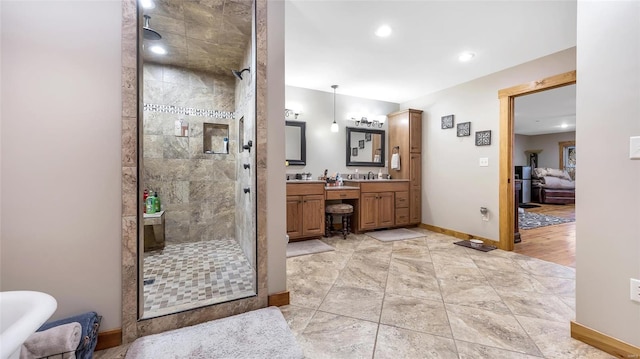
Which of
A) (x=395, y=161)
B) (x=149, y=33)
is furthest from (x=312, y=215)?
(x=149, y=33)

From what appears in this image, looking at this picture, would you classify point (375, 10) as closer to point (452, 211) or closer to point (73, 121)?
point (73, 121)

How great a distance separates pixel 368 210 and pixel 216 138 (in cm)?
261

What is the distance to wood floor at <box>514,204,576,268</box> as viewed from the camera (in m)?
2.95

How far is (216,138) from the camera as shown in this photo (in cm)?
367

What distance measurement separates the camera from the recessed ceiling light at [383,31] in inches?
96.7

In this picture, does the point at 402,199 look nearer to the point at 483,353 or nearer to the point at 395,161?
the point at 395,161

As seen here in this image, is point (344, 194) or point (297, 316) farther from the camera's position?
point (344, 194)

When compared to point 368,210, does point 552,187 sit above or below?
above

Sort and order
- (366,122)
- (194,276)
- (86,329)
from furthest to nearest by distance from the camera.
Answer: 1. (366,122)
2. (194,276)
3. (86,329)

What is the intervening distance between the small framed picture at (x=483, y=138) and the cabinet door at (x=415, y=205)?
1.30 meters

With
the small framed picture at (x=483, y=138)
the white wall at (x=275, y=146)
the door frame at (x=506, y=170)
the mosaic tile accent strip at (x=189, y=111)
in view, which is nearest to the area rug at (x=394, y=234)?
the door frame at (x=506, y=170)

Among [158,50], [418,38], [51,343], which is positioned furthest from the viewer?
[158,50]

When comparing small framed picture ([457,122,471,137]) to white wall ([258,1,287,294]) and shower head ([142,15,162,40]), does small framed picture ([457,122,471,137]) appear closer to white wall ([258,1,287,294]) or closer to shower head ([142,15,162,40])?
white wall ([258,1,287,294])

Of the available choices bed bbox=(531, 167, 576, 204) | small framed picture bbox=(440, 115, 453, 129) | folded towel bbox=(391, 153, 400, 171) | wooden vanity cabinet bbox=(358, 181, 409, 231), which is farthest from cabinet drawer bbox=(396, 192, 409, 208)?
bed bbox=(531, 167, 576, 204)
